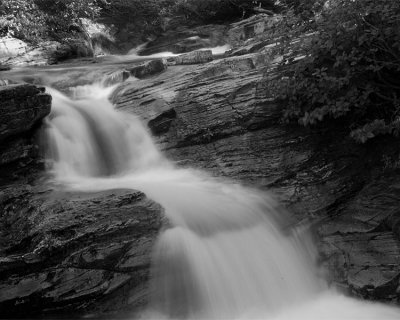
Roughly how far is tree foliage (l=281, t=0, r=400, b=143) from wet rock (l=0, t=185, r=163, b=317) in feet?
9.81

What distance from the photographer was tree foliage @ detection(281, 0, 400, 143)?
5629 millimetres

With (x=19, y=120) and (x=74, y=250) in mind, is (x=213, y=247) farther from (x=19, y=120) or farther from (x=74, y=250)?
(x=19, y=120)

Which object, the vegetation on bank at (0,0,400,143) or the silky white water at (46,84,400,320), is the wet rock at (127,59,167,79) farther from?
the vegetation on bank at (0,0,400,143)

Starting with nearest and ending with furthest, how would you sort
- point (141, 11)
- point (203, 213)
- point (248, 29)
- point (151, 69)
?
1. point (203, 213)
2. point (151, 69)
3. point (248, 29)
4. point (141, 11)

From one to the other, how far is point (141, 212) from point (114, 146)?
2601 millimetres

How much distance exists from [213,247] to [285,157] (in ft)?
6.84

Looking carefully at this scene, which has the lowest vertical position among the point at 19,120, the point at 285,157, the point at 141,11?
the point at 285,157

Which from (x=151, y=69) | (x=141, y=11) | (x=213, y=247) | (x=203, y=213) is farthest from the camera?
(x=141, y=11)

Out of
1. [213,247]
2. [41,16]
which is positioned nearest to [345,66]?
[213,247]

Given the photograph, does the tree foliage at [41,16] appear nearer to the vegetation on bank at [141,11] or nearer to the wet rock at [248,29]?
the vegetation on bank at [141,11]

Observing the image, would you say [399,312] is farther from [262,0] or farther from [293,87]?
[262,0]

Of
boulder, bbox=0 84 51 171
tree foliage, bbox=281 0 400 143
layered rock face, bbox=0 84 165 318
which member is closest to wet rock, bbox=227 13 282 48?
tree foliage, bbox=281 0 400 143

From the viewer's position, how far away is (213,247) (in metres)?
5.07

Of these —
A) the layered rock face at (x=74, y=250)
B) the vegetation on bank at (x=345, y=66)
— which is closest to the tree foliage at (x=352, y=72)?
the vegetation on bank at (x=345, y=66)
